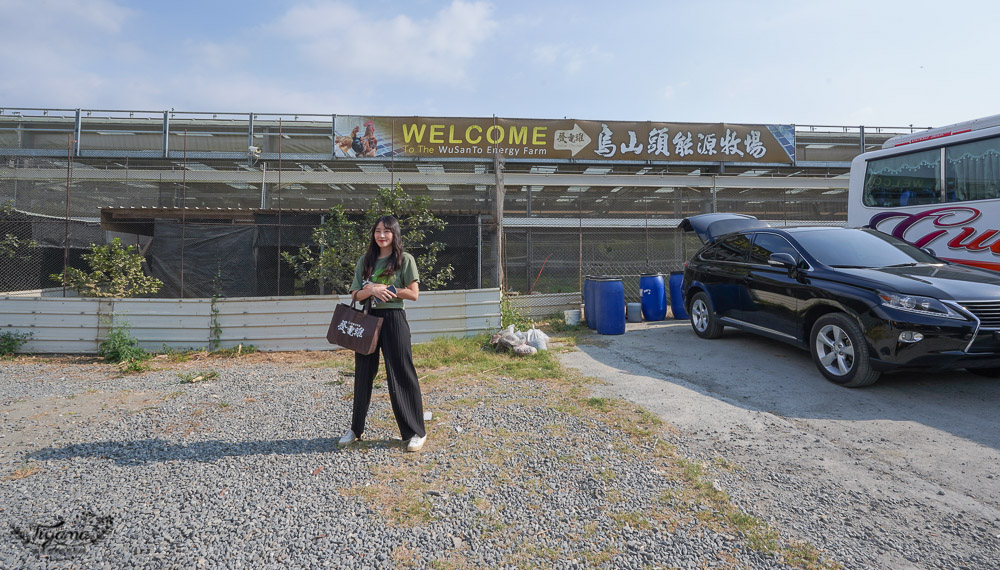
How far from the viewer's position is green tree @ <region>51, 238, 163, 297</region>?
7.96m

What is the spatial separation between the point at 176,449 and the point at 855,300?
5710 mm

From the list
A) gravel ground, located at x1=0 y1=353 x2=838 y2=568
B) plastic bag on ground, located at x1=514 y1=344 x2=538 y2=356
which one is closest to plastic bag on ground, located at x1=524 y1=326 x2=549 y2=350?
plastic bag on ground, located at x1=514 y1=344 x2=538 y2=356

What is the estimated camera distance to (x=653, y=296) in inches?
334

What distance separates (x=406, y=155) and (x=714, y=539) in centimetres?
1582

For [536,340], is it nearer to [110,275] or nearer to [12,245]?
[110,275]

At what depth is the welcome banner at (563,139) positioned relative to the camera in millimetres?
16406

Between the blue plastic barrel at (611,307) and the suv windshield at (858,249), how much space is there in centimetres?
266

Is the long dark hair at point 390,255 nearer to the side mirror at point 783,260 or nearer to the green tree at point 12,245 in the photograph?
the side mirror at point 783,260

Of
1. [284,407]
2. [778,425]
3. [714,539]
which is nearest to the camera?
[714,539]

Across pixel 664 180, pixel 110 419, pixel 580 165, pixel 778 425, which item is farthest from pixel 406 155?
pixel 778 425

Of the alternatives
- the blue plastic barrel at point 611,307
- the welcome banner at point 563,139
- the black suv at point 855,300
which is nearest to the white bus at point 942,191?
the black suv at point 855,300

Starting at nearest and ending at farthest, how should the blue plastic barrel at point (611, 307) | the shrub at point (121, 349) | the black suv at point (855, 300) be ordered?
1. the black suv at point (855, 300)
2. the shrub at point (121, 349)
3. the blue plastic barrel at point (611, 307)

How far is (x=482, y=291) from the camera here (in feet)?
23.4

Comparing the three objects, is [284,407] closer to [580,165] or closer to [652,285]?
[652,285]
